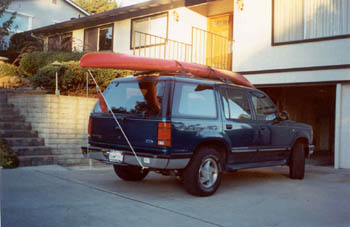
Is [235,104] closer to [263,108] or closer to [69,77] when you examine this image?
[263,108]

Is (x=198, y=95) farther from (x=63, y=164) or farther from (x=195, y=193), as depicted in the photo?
(x=63, y=164)

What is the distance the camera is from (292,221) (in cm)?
501

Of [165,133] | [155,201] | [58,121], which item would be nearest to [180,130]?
[165,133]

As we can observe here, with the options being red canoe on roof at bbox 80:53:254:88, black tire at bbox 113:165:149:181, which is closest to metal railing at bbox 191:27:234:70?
black tire at bbox 113:165:149:181

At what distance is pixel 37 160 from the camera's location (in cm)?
815

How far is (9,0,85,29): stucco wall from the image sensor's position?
26.2 m

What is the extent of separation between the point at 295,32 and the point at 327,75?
5.60 ft

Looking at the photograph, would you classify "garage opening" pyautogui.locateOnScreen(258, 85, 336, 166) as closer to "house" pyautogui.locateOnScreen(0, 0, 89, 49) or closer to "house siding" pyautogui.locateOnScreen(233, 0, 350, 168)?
"house siding" pyautogui.locateOnScreen(233, 0, 350, 168)

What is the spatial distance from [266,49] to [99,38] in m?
9.11

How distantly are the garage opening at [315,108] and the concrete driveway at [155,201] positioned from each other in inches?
264

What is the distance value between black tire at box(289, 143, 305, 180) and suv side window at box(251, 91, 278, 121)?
3.47 feet

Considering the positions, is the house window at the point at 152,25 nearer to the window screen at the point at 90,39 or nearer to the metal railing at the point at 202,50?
the metal railing at the point at 202,50

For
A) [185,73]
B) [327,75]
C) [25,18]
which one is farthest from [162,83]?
[25,18]

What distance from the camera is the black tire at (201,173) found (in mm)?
5930
